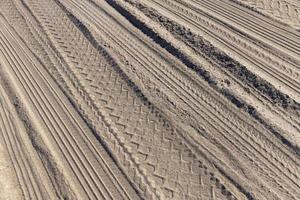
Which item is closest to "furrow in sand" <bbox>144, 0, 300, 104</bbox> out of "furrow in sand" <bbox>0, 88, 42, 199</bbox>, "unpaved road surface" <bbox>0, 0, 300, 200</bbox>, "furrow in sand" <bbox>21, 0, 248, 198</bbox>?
"unpaved road surface" <bbox>0, 0, 300, 200</bbox>

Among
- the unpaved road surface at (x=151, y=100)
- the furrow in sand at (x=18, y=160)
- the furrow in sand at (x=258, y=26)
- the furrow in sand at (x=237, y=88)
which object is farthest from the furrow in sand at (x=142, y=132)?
the furrow in sand at (x=258, y=26)

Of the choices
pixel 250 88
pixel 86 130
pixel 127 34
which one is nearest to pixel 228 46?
pixel 250 88

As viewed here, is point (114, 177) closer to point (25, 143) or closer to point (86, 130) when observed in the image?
point (86, 130)

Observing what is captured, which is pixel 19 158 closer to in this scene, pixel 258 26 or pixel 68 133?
pixel 68 133

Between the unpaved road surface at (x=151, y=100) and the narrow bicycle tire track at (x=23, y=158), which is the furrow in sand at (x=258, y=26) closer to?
the unpaved road surface at (x=151, y=100)

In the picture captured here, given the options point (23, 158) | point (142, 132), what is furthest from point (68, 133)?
point (142, 132)

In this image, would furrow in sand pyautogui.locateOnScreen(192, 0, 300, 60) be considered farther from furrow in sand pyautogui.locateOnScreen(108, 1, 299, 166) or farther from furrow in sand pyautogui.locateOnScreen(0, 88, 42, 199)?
furrow in sand pyautogui.locateOnScreen(0, 88, 42, 199)
